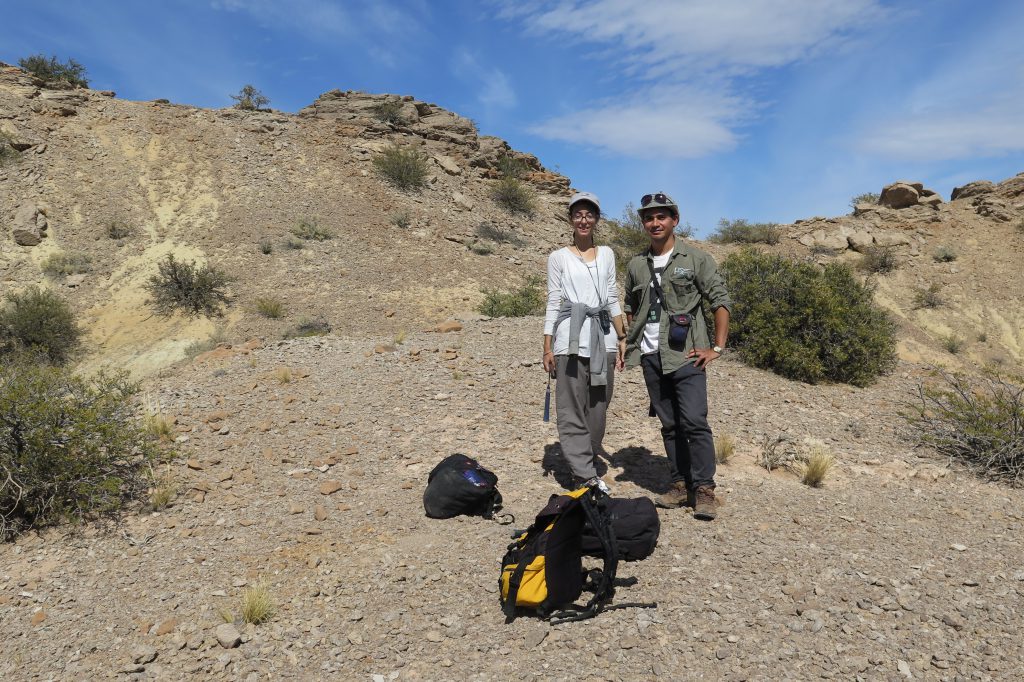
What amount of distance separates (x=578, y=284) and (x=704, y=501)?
5.19 ft

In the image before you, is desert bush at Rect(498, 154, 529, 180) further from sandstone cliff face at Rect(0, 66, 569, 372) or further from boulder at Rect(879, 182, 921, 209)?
boulder at Rect(879, 182, 921, 209)

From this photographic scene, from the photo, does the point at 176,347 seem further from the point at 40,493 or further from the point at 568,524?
the point at 568,524

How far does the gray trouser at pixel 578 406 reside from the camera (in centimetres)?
359

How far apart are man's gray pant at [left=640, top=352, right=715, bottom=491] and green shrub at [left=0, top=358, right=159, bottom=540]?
371 centimetres

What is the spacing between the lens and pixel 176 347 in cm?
1002

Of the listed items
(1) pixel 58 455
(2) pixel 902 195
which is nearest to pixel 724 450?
(1) pixel 58 455

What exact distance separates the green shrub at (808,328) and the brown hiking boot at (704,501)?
3.74 meters

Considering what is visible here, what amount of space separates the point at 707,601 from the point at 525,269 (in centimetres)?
1229

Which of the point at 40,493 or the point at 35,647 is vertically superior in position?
the point at 40,493

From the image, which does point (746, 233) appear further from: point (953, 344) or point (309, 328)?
point (309, 328)

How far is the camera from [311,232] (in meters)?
13.9

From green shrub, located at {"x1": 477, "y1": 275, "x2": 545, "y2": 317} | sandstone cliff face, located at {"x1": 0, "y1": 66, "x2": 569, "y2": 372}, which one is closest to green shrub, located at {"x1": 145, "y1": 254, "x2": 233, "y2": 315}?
sandstone cliff face, located at {"x1": 0, "y1": 66, "x2": 569, "y2": 372}

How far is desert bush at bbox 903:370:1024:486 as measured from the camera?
4445 mm

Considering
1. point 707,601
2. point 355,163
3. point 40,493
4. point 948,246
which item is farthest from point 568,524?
point 948,246
